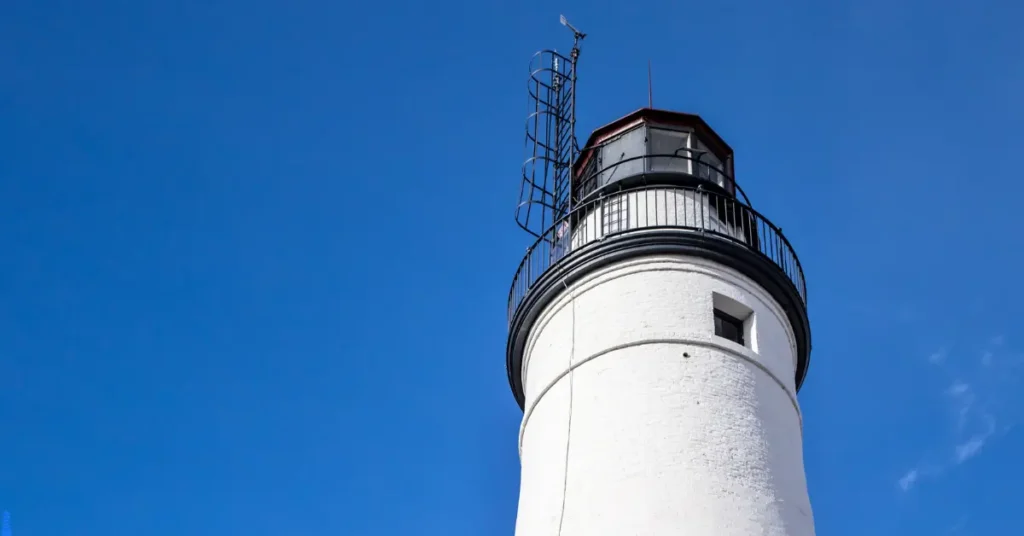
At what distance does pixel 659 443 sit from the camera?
16.6 m

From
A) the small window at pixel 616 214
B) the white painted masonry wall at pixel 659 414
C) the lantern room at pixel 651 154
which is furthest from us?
the lantern room at pixel 651 154

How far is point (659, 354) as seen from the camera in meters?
17.7

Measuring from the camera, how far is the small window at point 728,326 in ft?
62.1

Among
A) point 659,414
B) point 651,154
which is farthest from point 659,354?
point 651,154

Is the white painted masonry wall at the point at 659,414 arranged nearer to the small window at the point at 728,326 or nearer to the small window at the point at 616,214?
the small window at the point at 728,326

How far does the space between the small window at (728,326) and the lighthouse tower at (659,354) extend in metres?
0.02

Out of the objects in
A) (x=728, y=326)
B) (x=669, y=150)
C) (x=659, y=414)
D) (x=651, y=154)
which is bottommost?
(x=659, y=414)

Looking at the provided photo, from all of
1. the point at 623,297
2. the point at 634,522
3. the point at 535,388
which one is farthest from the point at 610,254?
the point at 634,522

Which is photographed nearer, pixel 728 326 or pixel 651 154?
pixel 728 326

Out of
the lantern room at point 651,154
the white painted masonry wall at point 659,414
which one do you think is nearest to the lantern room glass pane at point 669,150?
the lantern room at point 651,154

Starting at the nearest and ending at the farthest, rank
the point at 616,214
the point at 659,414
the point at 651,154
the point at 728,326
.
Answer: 1. the point at 659,414
2. the point at 728,326
3. the point at 616,214
4. the point at 651,154

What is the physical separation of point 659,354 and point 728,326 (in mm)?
1859

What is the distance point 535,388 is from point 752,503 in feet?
13.0

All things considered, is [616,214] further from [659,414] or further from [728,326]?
[659,414]
